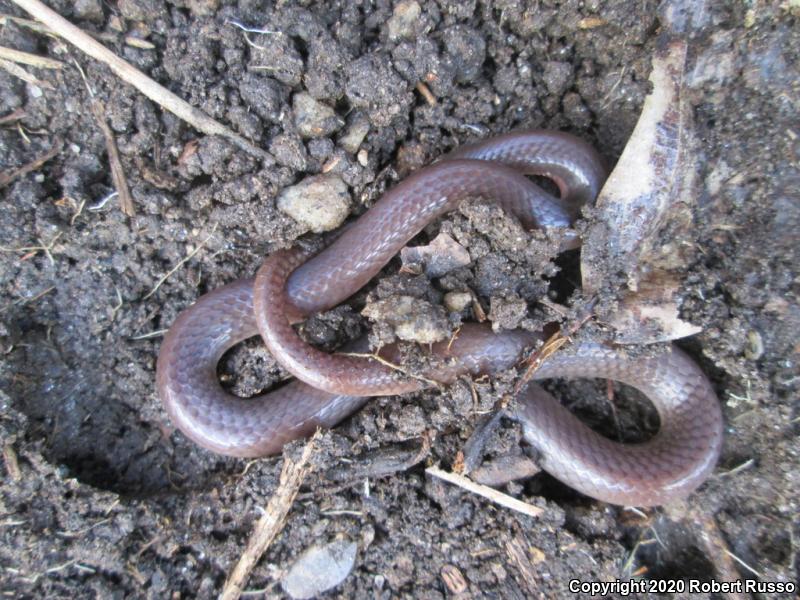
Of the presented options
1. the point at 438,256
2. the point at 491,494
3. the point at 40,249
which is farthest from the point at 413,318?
the point at 40,249

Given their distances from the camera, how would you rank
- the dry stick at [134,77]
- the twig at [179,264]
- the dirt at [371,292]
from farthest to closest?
the twig at [179,264] → the dirt at [371,292] → the dry stick at [134,77]

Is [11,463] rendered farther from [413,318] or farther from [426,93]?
[426,93]

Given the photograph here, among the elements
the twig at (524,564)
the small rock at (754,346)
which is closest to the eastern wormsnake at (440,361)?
the small rock at (754,346)

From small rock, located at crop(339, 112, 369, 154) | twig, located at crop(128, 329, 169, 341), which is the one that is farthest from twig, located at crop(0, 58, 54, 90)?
small rock, located at crop(339, 112, 369, 154)

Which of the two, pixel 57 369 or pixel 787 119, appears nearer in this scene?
pixel 787 119

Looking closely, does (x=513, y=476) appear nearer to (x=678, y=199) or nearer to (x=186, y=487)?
(x=678, y=199)

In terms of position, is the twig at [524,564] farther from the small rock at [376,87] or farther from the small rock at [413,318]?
the small rock at [376,87]

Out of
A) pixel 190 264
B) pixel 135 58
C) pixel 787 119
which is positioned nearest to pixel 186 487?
pixel 190 264

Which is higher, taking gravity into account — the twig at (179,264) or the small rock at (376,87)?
the small rock at (376,87)

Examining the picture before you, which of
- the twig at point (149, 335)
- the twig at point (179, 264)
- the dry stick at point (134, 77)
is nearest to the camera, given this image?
the dry stick at point (134, 77)
